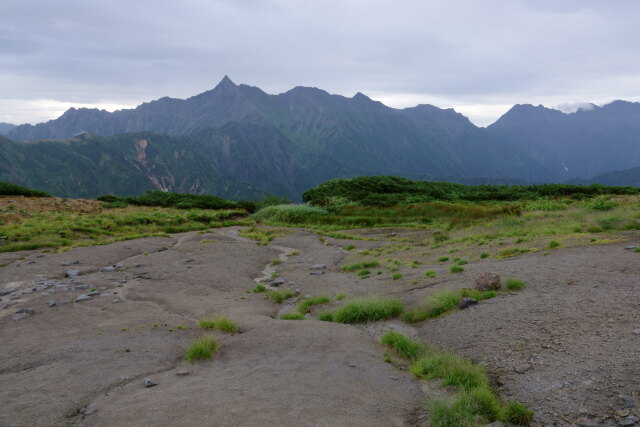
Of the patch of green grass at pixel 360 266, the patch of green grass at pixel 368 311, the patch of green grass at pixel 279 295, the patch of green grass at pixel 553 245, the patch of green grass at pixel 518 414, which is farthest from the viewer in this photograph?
the patch of green grass at pixel 360 266

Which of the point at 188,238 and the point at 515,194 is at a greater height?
the point at 515,194

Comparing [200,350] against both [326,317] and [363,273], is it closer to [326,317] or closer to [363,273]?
[326,317]

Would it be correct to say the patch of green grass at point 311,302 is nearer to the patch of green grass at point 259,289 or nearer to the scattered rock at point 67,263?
the patch of green grass at point 259,289

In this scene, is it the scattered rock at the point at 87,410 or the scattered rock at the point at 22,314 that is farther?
the scattered rock at the point at 22,314

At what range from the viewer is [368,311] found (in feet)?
41.5

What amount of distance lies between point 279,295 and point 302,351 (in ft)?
22.4

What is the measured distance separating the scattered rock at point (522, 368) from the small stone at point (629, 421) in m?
1.97

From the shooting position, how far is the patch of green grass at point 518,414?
6.50 meters

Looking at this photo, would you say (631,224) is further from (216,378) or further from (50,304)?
(50,304)

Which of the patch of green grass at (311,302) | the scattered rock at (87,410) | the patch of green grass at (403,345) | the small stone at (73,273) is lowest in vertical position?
the patch of green grass at (311,302)

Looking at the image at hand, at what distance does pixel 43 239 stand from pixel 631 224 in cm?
3826

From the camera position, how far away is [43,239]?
2758 cm

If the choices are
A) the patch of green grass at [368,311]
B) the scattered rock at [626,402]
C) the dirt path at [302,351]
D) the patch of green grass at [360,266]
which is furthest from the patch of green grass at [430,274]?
the scattered rock at [626,402]

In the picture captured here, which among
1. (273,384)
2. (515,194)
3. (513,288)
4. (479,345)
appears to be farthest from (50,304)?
(515,194)
